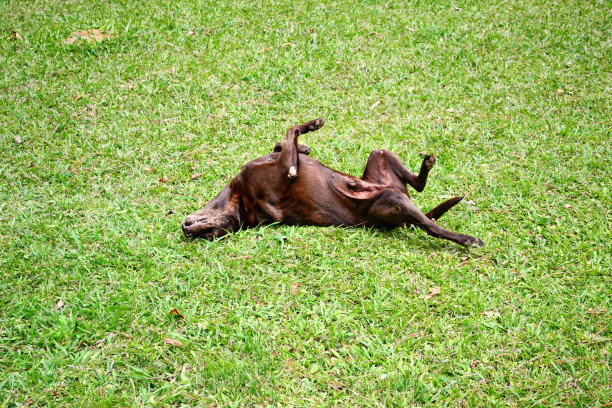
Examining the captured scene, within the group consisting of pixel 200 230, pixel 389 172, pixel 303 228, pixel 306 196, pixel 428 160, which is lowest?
pixel 200 230

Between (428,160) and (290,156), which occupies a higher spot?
(428,160)

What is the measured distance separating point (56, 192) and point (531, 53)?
23.9 feet

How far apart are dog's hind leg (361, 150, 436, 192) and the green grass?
535 millimetres

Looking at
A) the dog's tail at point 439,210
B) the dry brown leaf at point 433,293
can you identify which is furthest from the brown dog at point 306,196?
the dry brown leaf at point 433,293

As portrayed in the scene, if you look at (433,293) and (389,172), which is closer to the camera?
(433,293)

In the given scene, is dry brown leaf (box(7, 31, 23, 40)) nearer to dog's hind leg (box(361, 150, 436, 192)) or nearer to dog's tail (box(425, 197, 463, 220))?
dog's hind leg (box(361, 150, 436, 192))

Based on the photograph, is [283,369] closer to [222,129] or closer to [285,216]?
[285,216]

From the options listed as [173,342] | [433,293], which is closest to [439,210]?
[433,293]

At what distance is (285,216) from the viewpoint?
5020mm

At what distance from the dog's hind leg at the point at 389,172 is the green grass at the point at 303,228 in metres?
0.54

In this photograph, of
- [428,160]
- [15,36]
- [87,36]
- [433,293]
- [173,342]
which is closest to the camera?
[173,342]

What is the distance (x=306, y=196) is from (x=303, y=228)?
338mm

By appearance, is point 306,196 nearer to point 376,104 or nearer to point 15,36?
A: point 376,104

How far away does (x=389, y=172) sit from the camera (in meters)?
4.92
